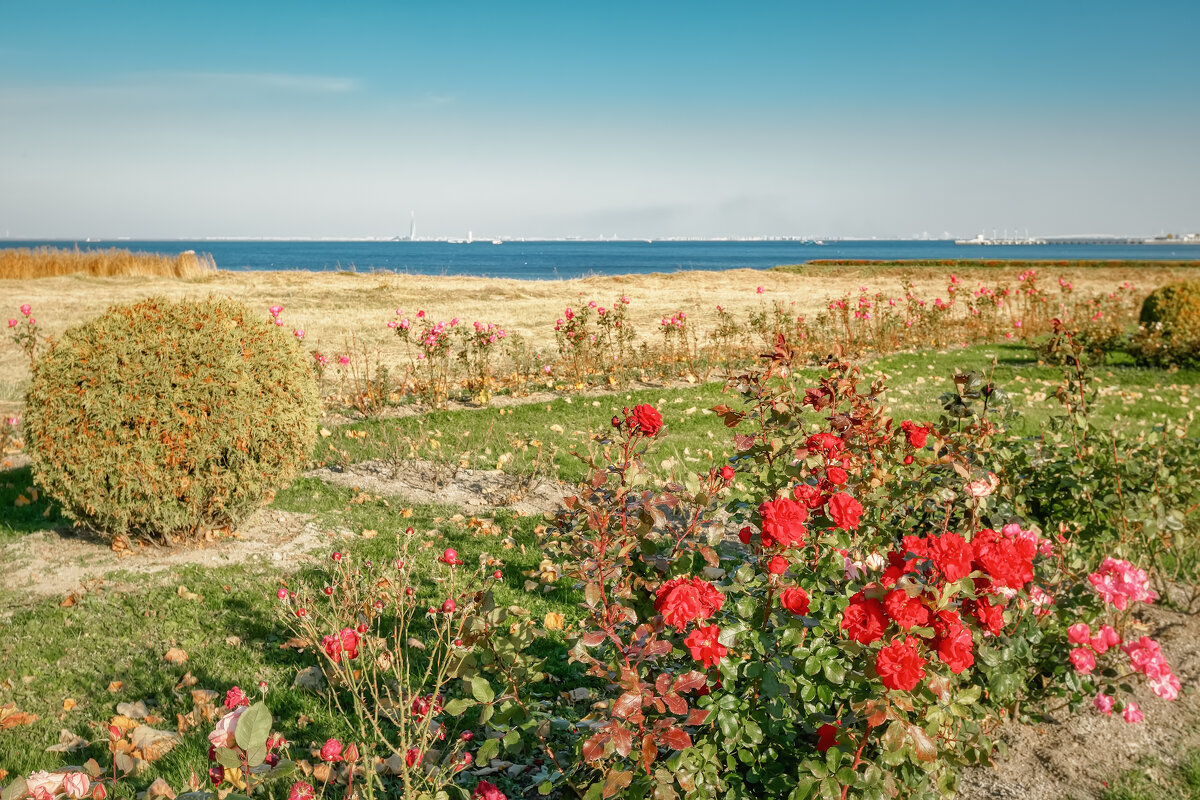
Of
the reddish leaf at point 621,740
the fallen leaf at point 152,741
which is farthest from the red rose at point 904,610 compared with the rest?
the fallen leaf at point 152,741

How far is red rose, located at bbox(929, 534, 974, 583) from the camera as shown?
1.92 m

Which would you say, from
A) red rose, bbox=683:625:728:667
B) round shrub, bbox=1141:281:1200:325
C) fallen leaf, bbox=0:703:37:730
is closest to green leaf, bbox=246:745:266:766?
red rose, bbox=683:625:728:667

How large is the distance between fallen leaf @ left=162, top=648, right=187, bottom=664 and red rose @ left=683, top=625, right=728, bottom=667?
296 cm

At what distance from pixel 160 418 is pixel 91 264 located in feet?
90.0

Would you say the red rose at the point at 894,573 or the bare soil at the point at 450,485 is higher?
the red rose at the point at 894,573

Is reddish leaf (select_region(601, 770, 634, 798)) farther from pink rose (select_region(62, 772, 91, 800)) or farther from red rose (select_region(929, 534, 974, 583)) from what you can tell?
pink rose (select_region(62, 772, 91, 800))

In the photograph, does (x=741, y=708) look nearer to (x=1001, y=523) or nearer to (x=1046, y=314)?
(x=1001, y=523)

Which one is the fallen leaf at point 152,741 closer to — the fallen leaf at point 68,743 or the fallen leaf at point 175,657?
the fallen leaf at point 68,743

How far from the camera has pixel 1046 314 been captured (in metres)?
16.3

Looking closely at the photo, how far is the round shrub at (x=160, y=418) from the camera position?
454cm

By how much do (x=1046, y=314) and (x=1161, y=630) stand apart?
14.3 meters

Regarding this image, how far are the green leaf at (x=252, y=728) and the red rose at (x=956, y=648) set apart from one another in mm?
1683

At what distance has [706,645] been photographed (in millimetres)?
1975

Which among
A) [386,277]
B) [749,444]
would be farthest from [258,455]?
[386,277]
